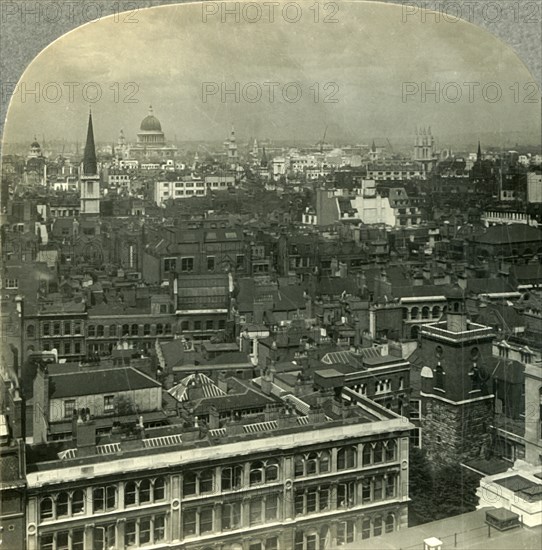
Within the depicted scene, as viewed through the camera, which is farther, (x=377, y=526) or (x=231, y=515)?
Result: (x=377, y=526)

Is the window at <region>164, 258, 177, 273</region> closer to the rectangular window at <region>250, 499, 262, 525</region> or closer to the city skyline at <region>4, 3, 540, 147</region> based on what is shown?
the city skyline at <region>4, 3, 540, 147</region>

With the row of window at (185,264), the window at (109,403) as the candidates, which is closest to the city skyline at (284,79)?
the row of window at (185,264)

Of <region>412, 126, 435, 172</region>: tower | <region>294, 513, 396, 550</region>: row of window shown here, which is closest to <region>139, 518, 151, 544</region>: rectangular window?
<region>294, 513, 396, 550</region>: row of window

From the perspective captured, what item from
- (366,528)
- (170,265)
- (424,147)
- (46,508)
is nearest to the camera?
(46,508)

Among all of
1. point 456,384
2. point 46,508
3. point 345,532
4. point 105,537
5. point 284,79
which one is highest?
point 284,79

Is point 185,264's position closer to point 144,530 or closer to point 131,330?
point 131,330

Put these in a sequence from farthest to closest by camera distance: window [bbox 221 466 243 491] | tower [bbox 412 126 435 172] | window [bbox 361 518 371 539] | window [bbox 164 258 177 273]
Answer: tower [bbox 412 126 435 172] < window [bbox 361 518 371 539] < window [bbox 164 258 177 273] < window [bbox 221 466 243 491]

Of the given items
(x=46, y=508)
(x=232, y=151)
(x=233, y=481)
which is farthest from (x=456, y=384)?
(x=46, y=508)
